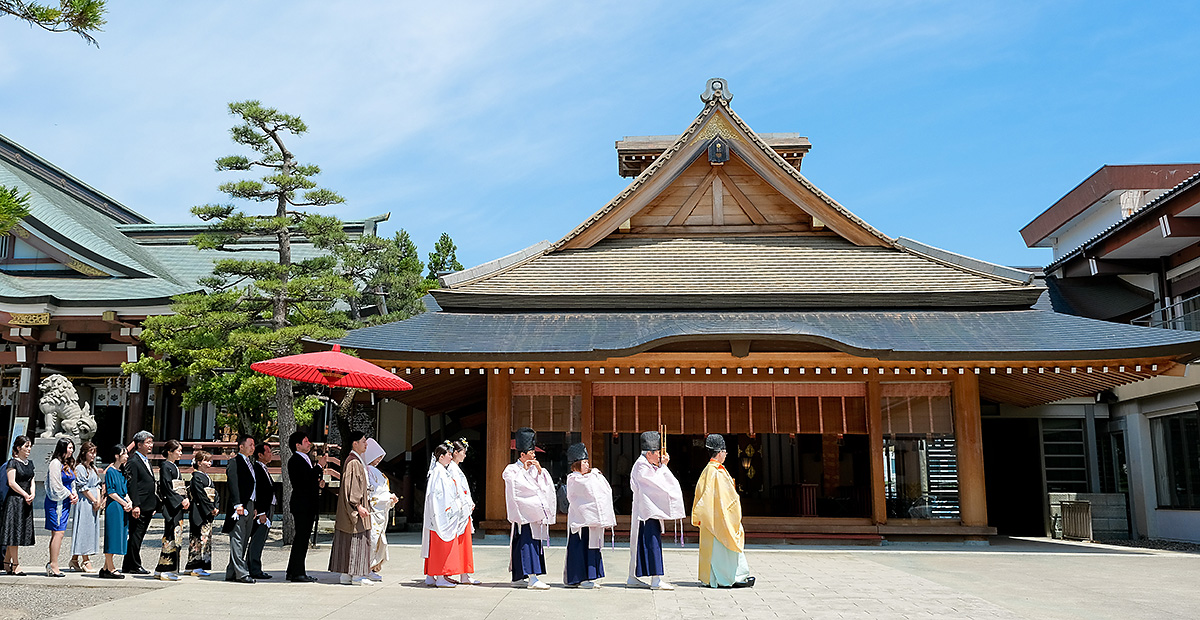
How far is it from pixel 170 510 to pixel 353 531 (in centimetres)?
185

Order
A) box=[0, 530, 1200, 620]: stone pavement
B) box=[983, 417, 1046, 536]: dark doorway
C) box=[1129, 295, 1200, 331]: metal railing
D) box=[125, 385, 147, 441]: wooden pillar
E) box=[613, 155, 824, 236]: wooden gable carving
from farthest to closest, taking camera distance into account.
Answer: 1. box=[125, 385, 147, 441]: wooden pillar
2. box=[983, 417, 1046, 536]: dark doorway
3. box=[613, 155, 824, 236]: wooden gable carving
4. box=[1129, 295, 1200, 331]: metal railing
5. box=[0, 530, 1200, 620]: stone pavement

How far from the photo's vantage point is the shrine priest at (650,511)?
812cm

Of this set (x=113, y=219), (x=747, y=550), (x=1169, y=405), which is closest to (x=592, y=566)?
(x=747, y=550)

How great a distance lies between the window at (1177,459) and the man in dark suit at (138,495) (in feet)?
45.1

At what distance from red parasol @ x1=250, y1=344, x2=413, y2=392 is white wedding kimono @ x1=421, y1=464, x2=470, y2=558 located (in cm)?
160

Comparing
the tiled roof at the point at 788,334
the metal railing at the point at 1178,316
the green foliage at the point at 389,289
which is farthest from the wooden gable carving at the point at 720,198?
the green foliage at the point at 389,289

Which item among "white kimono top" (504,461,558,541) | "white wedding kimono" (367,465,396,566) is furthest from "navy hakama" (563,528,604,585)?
"white wedding kimono" (367,465,396,566)

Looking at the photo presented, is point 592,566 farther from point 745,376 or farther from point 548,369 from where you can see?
point 745,376

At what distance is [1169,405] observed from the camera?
535 inches

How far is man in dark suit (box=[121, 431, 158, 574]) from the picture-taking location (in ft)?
27.0

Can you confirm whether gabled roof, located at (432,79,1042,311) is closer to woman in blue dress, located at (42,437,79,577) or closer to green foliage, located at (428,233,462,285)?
woman in blue dress, located at (42,437,79,577)

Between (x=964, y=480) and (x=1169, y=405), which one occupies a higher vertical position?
(x=1169, y=405)

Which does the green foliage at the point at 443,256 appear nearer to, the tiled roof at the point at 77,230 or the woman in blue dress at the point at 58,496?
the tiled roof at the point at 77,230

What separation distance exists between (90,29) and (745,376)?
9311 millimetres
